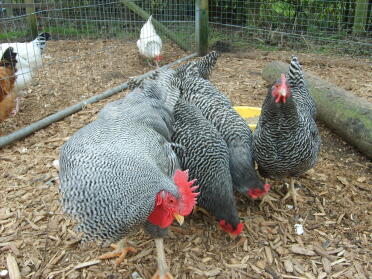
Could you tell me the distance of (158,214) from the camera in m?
2.29

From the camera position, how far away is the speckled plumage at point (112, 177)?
6.67 ft

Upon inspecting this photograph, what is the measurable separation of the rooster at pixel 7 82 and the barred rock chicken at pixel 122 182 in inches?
102

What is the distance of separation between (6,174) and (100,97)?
205 centimetres

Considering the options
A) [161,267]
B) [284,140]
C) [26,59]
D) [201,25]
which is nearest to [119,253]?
[161,267]

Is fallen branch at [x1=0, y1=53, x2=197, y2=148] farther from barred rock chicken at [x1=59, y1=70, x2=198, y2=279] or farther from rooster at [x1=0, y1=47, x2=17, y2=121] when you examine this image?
barred rock chicken at [x1=59, y1=70, x2=198, y2=279]

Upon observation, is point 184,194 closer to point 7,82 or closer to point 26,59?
point 7,82

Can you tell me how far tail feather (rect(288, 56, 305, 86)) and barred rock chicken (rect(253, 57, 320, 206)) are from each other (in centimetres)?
56

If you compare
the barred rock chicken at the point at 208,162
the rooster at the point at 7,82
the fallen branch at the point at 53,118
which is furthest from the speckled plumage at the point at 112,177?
the rooster at the point at 7,82

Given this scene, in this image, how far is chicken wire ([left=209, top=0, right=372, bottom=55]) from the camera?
711 cm

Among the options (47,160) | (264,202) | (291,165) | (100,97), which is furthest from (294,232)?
(100,97)

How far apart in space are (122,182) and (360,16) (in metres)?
7.00

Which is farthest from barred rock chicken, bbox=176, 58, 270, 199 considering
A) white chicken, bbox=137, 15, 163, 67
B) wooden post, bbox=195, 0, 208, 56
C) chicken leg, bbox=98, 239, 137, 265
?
wooden post, bbox=195, 0, 208, 56

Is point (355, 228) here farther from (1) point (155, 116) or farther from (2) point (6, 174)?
(2) point (6, 174)

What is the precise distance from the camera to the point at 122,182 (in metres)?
2.08
